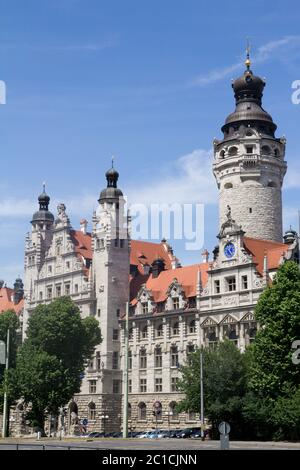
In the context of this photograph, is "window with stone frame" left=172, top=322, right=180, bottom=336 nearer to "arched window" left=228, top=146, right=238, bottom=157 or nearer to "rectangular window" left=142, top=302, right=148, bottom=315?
"rectangular window" left=142, top=302, right=148, bottom=315

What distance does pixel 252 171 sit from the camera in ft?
367

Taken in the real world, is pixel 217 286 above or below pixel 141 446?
above

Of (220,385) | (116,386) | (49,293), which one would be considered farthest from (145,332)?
(220,385)

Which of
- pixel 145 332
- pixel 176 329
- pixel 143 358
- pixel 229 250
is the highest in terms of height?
pixel 229 250

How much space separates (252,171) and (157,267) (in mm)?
19396

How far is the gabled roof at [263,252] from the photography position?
90.7m

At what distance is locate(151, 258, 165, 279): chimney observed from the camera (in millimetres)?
112938

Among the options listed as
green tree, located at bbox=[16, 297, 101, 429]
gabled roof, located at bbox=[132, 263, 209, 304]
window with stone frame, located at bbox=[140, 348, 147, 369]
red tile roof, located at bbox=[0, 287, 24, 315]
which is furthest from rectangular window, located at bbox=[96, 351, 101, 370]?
red tile roof, located at bbox=[0, 287, 24, 315]

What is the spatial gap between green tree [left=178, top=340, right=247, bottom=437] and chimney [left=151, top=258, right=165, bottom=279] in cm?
3397

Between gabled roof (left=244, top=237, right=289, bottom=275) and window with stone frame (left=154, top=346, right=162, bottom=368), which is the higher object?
gabled roof (left=244, top=237, right=289, bottom=275)

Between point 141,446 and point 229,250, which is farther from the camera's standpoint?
point 229,250

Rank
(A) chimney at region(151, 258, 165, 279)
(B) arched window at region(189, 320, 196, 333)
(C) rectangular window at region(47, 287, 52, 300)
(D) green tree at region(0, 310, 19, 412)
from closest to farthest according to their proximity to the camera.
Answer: (D) green tree at region(0, 310, 19, 412) < (B) arched window at region(189, 320, 196, 333) < (A) chimney at region(151, 258, 165, 279) < (C) rectangular window at region(47, 287, 52, 300)

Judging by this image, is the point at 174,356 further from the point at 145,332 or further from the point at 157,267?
the point at 157,267

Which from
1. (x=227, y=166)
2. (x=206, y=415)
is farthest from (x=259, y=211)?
(x=206, y=415)
